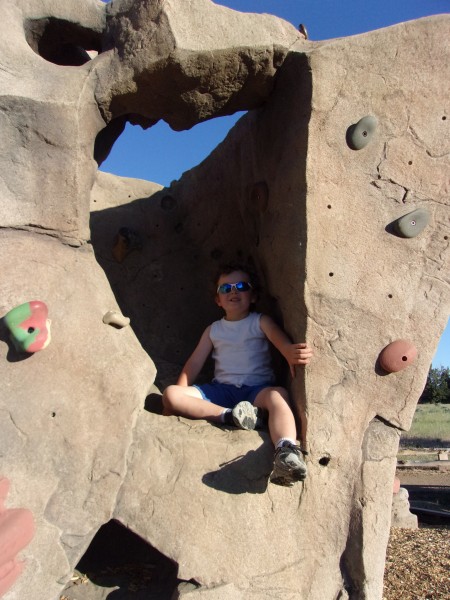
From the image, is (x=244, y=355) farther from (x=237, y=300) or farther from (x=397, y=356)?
(x=397, y=356)

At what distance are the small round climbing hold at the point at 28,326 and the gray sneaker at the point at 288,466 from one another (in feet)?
3.54

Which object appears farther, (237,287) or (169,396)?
(237,287)

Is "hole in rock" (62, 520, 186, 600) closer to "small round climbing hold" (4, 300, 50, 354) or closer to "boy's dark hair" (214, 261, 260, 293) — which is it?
"small round climbing hold" (4, 300, 50, 354)

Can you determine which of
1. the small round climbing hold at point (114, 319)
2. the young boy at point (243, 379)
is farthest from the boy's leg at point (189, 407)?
the small round climbing hold at point (114, 319)

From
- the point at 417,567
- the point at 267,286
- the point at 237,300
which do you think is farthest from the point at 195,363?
Result: the point at 417,567

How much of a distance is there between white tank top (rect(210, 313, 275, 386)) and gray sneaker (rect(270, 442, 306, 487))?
0.66 meters

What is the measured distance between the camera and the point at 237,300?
3.34 m

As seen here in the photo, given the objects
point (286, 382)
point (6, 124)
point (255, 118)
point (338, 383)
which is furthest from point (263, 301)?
point (6, 124)

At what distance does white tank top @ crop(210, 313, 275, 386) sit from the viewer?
3186 mm

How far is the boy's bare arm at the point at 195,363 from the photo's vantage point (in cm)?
323

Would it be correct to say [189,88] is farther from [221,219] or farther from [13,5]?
[221,219]

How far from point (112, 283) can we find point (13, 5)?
1751 millimetres

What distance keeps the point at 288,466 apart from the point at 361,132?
5.40 ft

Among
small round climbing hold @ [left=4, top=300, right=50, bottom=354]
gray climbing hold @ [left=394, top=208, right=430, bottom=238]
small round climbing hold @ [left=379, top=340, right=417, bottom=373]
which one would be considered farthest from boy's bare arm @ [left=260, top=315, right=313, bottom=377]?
small round climbing hold @ [left=4, top=300, right=50, bottom=354]
